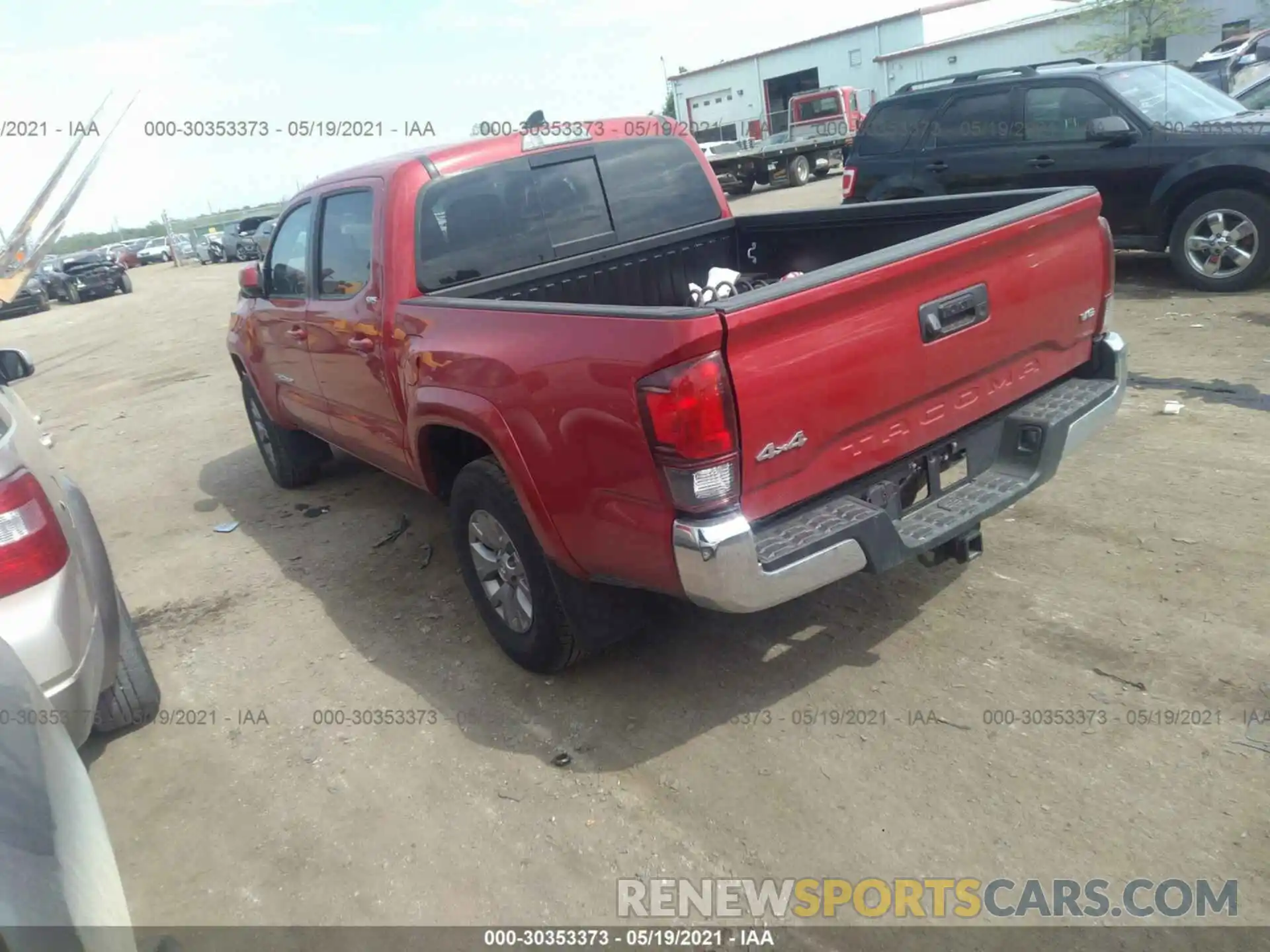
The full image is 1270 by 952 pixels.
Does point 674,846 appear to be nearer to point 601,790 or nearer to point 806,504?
point 601,790

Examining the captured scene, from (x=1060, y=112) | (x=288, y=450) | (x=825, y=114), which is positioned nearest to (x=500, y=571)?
(x=288, y=450)

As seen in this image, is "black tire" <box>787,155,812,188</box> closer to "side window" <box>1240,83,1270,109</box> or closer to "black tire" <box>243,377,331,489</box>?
"side window" <box>1240,83,1270,109</box>

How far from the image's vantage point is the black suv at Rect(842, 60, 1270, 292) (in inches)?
296

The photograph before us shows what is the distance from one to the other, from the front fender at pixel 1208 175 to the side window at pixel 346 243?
6.71m


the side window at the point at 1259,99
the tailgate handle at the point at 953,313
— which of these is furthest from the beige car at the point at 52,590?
the side window at the point at 1259,99

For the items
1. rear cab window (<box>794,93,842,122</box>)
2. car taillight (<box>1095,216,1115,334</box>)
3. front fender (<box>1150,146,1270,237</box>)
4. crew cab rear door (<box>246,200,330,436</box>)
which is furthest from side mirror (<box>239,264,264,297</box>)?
rear cab window (<box>794,93,842,122</box>)

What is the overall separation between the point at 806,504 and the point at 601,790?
1.14m

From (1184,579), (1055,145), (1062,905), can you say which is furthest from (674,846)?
(1055,145)

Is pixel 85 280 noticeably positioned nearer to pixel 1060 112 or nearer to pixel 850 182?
pixel 850 182

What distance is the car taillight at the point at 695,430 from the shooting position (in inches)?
101

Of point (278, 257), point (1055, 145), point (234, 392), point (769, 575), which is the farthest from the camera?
point (234, 392)

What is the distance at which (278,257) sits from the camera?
5.42 metres

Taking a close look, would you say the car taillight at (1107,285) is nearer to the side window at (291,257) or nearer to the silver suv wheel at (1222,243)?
the side window at (291,257)

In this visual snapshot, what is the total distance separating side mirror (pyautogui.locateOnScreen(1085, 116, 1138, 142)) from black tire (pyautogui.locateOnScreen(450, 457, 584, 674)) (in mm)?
6852
